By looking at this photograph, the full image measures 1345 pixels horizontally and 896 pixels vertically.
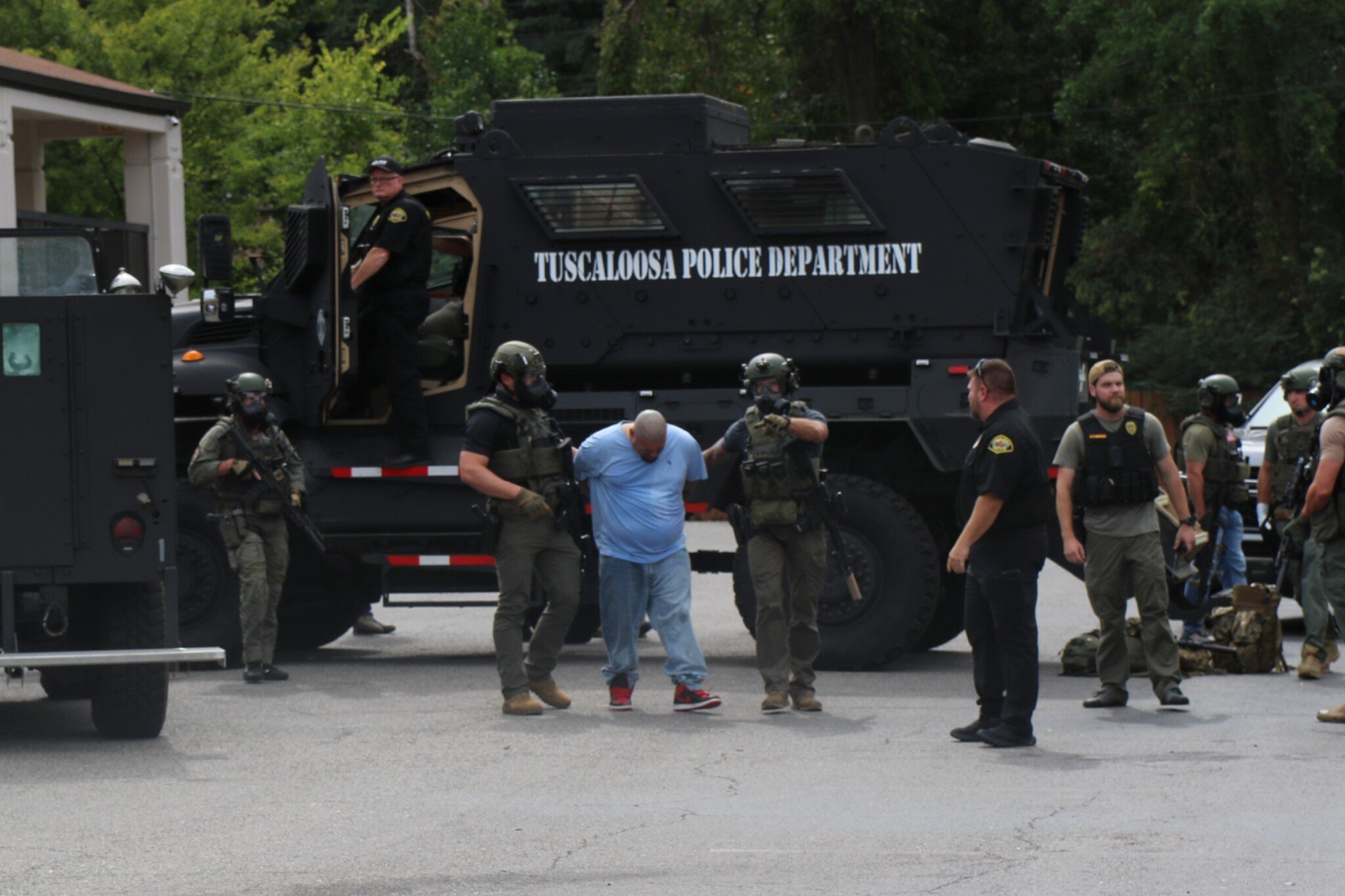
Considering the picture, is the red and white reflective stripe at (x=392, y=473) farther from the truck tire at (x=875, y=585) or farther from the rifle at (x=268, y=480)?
the truck tire at (x=875, y=585)

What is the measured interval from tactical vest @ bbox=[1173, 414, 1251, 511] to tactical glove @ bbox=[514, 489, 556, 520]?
185 inches

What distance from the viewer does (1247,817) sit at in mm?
7145

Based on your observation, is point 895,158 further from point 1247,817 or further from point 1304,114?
point 1304,114

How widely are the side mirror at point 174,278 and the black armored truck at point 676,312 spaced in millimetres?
2985

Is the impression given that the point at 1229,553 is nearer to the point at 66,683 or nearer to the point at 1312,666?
the point at 1312,666

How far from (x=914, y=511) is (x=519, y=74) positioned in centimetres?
2749

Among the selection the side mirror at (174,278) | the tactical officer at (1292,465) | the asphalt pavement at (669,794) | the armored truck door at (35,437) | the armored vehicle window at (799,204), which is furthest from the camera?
the armored vehicle window at (799,204)

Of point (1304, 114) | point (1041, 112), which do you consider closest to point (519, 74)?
point (1041, 112)

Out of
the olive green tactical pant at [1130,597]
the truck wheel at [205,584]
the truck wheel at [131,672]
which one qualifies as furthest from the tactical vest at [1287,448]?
the truck wheel at [131,672]

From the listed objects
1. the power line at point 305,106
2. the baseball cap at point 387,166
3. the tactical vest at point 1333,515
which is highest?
the power line at point 305,106

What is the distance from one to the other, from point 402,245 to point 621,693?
322 cm

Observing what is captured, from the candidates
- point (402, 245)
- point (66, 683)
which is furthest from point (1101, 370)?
point (66, 683)

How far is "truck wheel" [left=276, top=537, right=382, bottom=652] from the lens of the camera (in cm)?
1256

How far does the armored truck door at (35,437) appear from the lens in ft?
28.8
